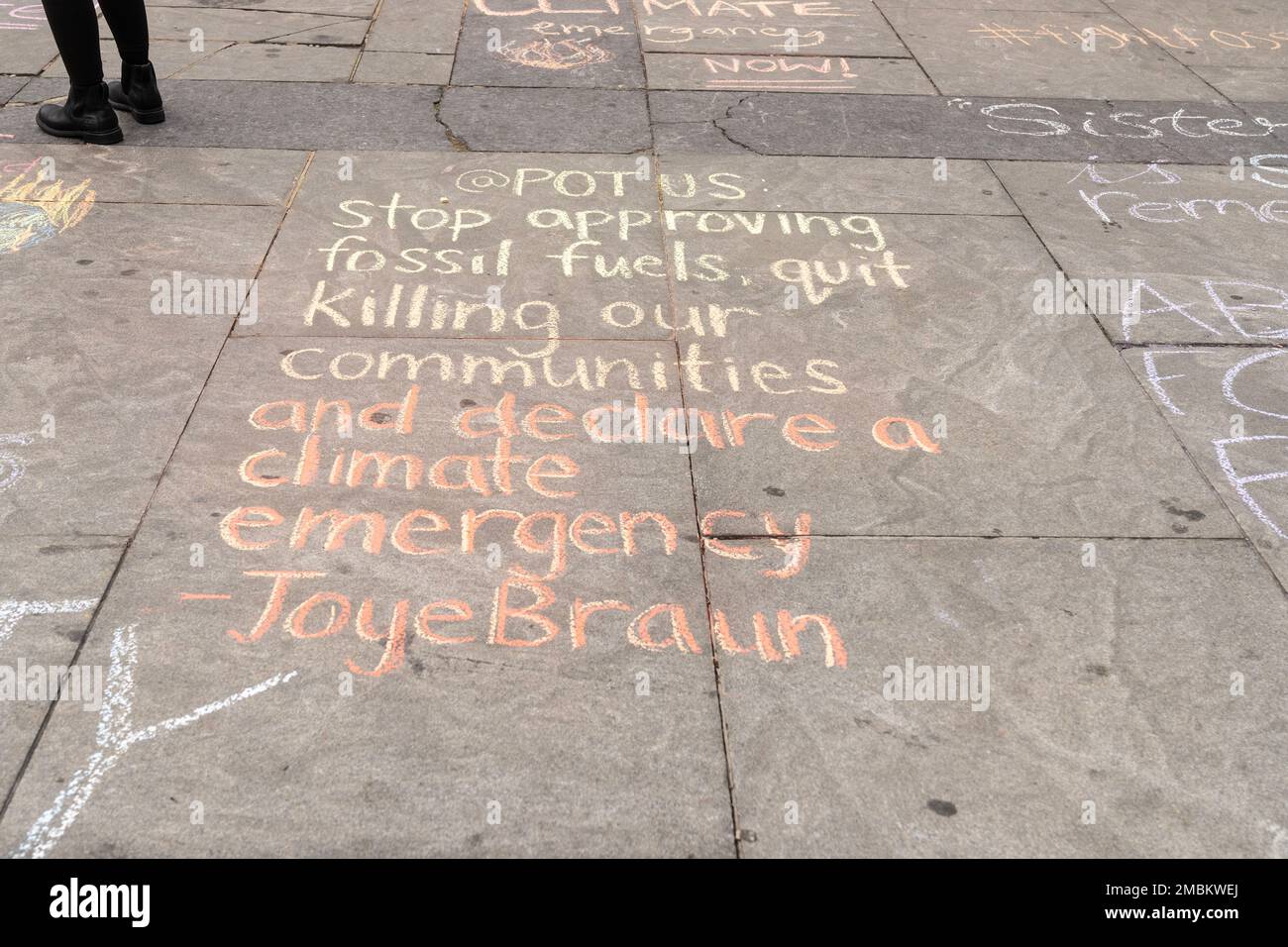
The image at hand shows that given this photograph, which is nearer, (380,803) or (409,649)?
(380,803)

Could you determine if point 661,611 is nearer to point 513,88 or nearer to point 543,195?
point 543,195

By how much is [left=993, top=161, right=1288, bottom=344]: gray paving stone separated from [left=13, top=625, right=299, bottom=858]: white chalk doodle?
370 cm

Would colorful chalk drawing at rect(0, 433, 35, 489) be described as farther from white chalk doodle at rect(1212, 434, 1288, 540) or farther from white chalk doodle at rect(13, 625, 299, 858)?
white chalk doodle at rect(1212, 434, 1288, 540)

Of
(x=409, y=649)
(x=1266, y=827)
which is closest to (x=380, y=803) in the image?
(x=409, y=649)

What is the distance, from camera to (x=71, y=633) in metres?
3.16

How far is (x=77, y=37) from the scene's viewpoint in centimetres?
577

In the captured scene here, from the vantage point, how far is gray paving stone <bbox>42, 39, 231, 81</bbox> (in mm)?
6938

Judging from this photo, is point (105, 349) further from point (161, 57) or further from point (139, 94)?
point (161, 57)

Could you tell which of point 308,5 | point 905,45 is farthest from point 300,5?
point 905,45

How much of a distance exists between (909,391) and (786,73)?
12.5 feet

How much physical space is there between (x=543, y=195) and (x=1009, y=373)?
8.09ft

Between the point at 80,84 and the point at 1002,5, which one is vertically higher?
the point at 80,84
